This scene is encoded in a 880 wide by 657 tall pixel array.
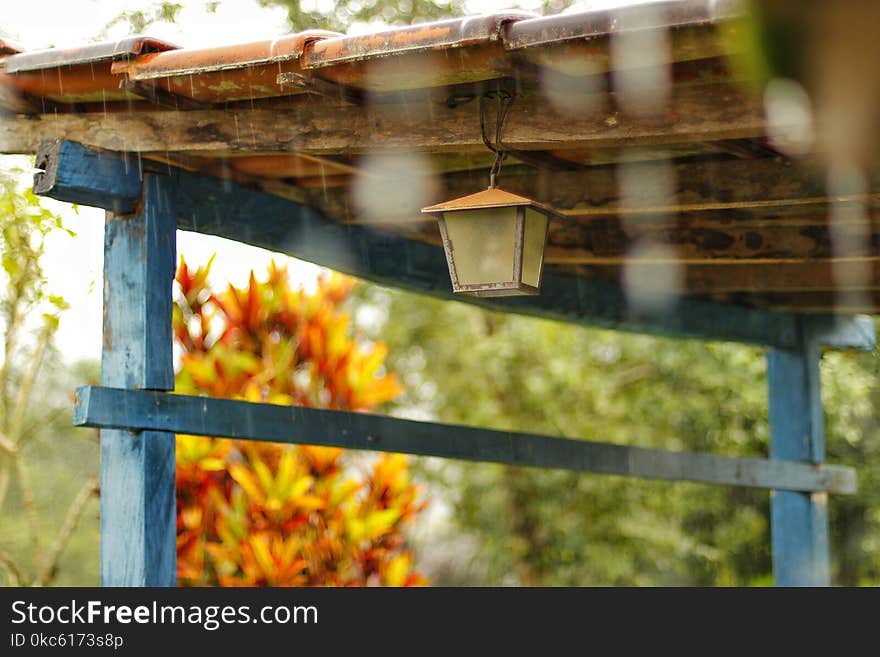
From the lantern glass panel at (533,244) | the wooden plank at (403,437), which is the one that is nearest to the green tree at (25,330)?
the wooden plank at (403,437)

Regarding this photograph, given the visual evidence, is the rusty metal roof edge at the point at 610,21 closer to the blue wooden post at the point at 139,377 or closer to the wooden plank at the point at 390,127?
the wooden plank at the point at 390,127

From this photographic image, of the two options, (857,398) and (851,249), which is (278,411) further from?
(857,398)

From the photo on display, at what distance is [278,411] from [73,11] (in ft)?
16.8

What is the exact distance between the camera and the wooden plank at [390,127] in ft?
7.20

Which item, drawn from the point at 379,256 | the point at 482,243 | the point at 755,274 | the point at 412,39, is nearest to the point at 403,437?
the point at 379,256

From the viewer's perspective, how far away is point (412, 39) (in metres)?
2.12

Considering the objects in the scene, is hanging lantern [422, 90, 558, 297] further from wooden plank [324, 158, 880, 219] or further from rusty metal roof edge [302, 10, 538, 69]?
wooden plank [324, 158, 880, 219]

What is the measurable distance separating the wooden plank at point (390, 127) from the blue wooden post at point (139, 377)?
18 centimetres

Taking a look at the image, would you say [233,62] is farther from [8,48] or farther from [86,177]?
[8,48]

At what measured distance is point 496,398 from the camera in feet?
30.5

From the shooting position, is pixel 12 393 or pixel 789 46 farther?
pixel 12 393

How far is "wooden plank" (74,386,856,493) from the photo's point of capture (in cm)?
269
